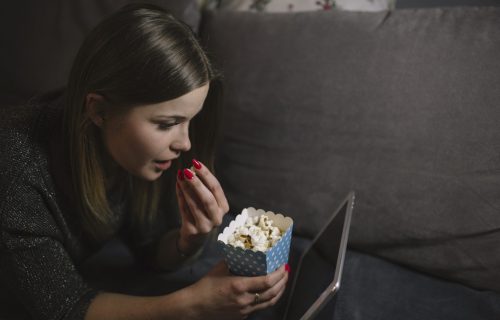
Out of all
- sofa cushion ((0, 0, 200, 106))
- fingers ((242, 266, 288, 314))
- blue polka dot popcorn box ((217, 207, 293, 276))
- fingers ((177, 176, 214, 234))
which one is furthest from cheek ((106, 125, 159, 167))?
sofa cushion ((0, 0, 200, 106))

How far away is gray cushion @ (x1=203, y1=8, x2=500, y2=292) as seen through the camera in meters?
1.02

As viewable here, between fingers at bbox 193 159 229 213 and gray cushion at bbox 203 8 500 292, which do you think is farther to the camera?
gray cushion at bbox 203 8 500 292

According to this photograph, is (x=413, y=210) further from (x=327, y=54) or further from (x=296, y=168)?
(x=327, y=54)

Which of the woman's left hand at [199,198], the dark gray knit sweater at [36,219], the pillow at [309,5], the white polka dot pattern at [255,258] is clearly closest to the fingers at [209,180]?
the woman's left hand at [199,198]

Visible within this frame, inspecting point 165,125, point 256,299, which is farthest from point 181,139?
point 256,299

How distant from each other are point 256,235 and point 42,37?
1.09 metres

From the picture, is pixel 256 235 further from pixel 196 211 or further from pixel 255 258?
pixel 196 211

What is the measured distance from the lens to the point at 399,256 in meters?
1.13

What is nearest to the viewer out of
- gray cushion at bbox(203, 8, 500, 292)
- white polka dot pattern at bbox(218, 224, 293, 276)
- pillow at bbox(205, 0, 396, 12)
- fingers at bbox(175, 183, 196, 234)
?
white polka dot pattern at bbox(218, 224, 293, 276)

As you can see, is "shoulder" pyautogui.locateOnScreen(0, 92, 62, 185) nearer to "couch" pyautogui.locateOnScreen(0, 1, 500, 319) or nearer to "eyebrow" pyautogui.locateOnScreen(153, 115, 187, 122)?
"eyebrow" pyautogui.locateOnScreen(153, 115, 187, 122)

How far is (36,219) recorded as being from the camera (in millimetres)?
891

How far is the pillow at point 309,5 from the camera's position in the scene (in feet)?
4.57

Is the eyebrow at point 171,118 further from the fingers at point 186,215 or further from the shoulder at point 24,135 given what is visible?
the shoulder at point 24,135

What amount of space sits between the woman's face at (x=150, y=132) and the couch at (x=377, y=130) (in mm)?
377
